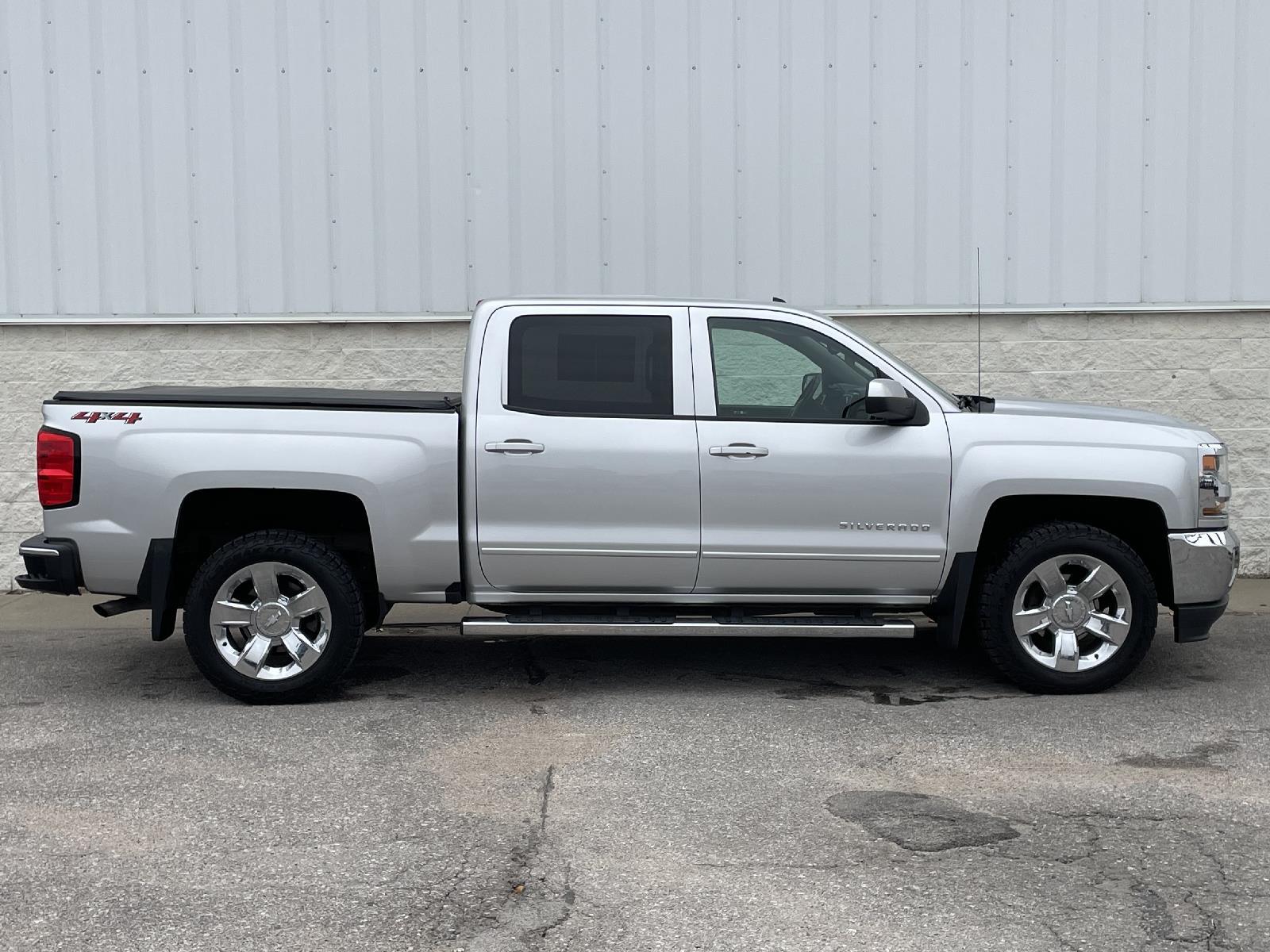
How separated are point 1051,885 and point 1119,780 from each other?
50.5 inches

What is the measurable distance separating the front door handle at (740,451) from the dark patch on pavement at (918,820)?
6.27 feet

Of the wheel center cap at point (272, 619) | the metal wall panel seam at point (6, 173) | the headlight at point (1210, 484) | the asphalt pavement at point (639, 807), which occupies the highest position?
the metal wall panel seam at point (6, 173)

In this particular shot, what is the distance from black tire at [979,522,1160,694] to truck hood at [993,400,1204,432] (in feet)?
1.85

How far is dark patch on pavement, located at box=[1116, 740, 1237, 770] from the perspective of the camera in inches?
221

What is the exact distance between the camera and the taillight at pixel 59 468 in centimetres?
655

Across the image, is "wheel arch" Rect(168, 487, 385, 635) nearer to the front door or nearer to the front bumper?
the front door

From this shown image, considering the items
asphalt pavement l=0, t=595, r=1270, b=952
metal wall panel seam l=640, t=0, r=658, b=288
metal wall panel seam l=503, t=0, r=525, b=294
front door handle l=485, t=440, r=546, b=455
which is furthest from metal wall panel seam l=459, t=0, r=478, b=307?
front door handle l=485, t=440, r=546, b=455

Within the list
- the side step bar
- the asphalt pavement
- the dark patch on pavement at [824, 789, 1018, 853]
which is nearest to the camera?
the asphalt pavement

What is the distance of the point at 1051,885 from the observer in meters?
4.28

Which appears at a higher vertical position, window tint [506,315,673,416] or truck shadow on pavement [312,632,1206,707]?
window tint [506,315,673,416]

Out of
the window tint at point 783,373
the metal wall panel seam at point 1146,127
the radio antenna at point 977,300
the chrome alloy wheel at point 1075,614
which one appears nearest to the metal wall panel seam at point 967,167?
the radio antenna at point 977,300

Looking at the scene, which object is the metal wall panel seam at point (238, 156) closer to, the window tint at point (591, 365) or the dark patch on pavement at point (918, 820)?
the window tint at point (591, 365)

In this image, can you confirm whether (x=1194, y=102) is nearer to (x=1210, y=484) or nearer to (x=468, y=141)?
(x=1210, y=484)

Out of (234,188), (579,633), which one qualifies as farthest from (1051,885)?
(234,188)
